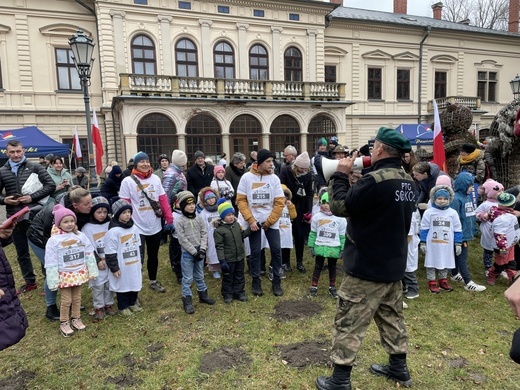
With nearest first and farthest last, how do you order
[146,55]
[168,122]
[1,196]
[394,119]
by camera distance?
[1,196]
[168,122]
[146,55]
[394,119]

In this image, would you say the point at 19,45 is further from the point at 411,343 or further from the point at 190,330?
the point at 411,343

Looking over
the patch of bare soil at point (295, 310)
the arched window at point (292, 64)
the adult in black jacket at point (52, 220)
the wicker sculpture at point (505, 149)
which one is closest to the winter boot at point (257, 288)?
the patch of bare soil at point (295, 310)

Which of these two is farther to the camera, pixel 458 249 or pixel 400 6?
pixel 400 6

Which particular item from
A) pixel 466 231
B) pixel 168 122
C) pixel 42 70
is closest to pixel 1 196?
pixel 466 231

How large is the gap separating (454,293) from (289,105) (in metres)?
16.7

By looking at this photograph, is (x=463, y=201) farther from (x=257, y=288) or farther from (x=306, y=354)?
(x=306, y=354)

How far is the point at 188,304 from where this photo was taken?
4.57 metres

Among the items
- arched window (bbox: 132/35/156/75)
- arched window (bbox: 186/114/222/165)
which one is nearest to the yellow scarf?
arched window (bbox: 186/114/222/165)

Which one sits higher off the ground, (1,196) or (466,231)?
(1,196)

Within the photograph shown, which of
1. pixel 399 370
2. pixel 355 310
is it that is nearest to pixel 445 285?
pixel 399 370

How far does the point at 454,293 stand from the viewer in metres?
4.94

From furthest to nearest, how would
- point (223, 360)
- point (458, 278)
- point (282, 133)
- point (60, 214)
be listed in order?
point (282, 133) < point (458, 278) < point (60, 214) < point (223, 360)

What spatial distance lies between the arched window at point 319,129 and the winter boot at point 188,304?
57.9ft

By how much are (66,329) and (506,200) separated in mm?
6144
